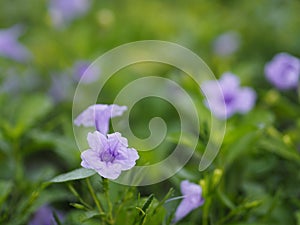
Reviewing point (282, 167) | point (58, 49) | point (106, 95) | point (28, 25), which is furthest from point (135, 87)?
point (28, 25)

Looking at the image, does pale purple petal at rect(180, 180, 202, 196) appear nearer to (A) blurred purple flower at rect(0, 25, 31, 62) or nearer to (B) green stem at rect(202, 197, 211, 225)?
(B) green stem at rect(202, 197, 211, 225)

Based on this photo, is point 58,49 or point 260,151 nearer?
point 260,151

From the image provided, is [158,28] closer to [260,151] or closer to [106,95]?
[106,95]

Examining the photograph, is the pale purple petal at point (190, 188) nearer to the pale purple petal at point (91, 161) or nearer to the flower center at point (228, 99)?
the pale purple petal at point (91, 161)

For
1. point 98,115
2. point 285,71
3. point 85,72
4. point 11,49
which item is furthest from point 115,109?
point 11,49

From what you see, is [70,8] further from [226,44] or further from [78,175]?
[78,175]

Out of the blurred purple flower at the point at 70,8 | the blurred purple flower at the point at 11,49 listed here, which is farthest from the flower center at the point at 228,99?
the blurred purple flower at the point at 70,8
